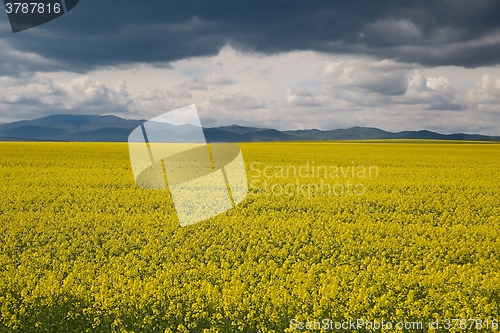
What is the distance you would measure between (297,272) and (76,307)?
523 cm

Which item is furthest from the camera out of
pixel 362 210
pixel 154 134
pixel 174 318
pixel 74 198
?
pixel 74 198

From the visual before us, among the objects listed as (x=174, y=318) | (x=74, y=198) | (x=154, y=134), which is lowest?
(x=174, y=318)

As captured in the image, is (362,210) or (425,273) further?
(362,210)

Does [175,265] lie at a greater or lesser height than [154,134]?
lesser

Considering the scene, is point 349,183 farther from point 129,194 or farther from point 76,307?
point 76,307

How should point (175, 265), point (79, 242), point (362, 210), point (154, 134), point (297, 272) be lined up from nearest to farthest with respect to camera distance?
point (297, 272) → point (175, 265) → point (79, 242) → point (154, 134) → point (362, 210)

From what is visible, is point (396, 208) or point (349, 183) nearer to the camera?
point (396, 208)

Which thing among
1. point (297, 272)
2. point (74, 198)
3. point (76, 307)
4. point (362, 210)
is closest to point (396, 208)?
point (362, 210)

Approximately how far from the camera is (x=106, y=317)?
8.20 m

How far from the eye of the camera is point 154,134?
1436cm

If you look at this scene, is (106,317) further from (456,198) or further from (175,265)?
(456,198)

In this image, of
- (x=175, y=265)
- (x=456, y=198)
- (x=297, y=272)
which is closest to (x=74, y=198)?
(x=175, y=265)

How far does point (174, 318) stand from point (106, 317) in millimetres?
1470

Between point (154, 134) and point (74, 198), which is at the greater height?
point (154, 134)
